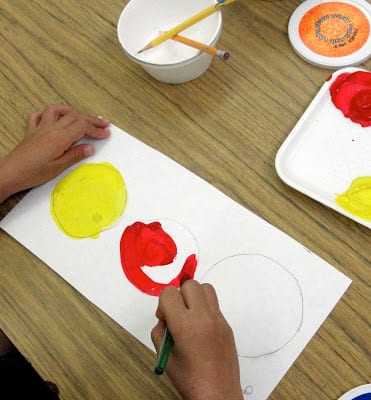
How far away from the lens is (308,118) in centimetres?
69

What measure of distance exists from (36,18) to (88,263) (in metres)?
0.49

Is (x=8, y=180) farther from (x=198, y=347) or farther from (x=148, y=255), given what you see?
(x=198, y=347)

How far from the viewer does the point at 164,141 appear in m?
0.73

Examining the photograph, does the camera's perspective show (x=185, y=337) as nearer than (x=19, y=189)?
Yes

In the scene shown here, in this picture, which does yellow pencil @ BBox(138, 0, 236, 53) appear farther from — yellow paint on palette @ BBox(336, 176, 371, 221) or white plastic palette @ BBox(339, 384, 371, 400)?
white plastic palette @ BBox(339, 384, 371, 400)

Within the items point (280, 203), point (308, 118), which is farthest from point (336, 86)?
point (280, 203)

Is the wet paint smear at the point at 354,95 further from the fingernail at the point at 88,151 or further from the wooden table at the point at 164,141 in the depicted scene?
the fingernail at the point at 88,151

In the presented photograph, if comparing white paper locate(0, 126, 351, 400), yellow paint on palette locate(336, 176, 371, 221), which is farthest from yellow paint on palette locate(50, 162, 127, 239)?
yellow paint on palette locate(336, 176, 371, 221)

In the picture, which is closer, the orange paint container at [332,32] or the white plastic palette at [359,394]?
the white plastic palette at [359,394]

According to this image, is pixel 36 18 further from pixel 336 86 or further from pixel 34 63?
pixel 336 86

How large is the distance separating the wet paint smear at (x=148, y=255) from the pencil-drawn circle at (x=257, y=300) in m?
0.04

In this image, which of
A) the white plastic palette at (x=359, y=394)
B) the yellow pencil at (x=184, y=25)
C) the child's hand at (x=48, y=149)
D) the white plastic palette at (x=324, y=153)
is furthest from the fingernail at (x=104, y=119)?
the white plastic palette at (x=359, y=394)

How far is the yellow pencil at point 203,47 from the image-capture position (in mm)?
673

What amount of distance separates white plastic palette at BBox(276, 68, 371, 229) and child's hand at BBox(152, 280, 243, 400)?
0.22m
